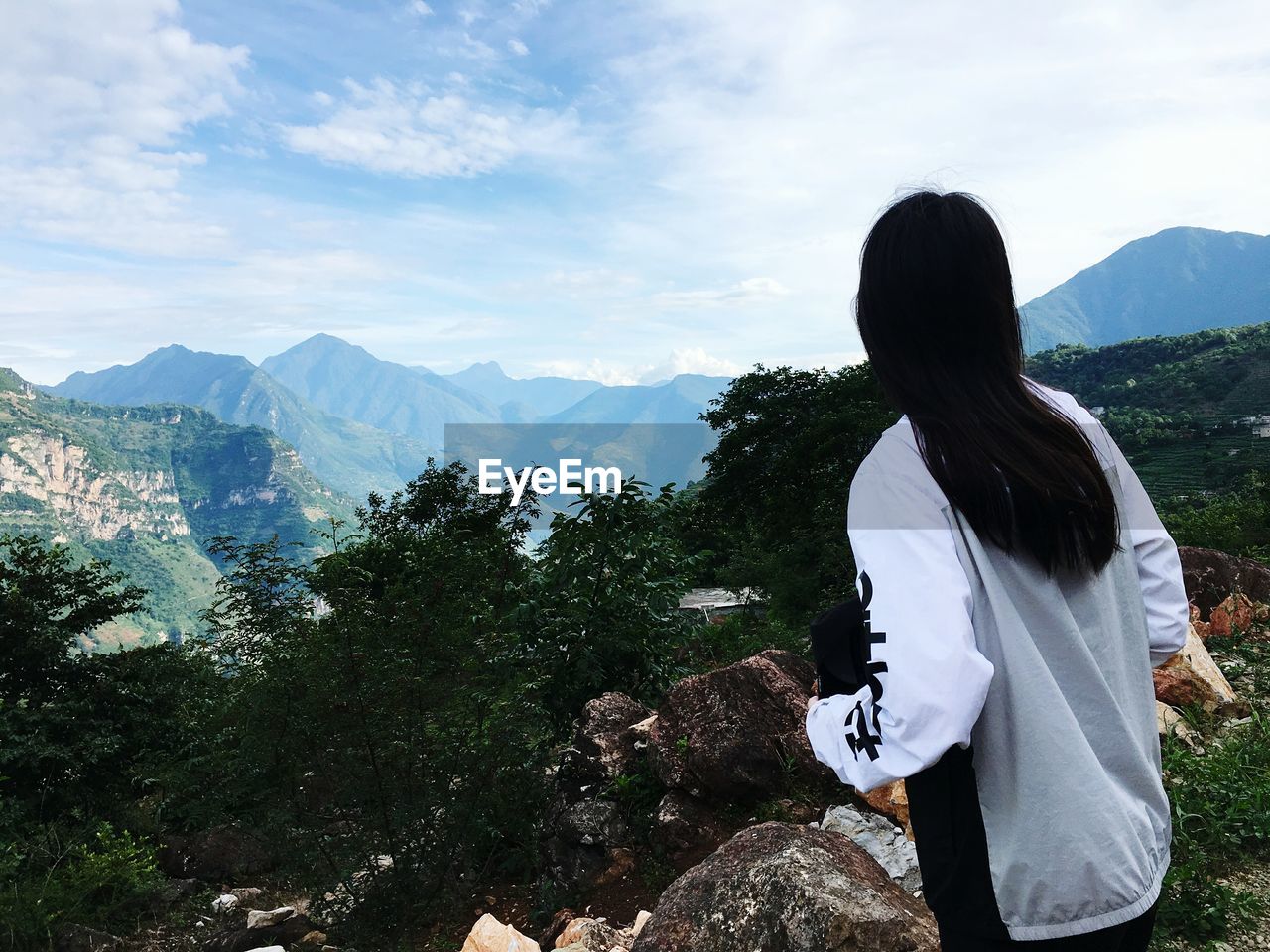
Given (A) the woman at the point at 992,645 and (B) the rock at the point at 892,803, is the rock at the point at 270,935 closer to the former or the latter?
(B) the rock at the point at 892,803

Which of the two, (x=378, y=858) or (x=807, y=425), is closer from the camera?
(x=378, y=858)

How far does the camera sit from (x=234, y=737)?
5.88 metres

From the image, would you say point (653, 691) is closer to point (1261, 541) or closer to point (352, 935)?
point (352, 935)

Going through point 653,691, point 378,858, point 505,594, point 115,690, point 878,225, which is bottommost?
point 115,690

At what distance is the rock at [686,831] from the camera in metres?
3.84

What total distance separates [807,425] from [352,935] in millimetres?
17627

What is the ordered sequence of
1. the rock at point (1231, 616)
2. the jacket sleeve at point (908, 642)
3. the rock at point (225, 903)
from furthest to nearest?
the rock at point (225, 903)
the rock at point (1231, 616)
the jacket sleeve at point (908, 642)

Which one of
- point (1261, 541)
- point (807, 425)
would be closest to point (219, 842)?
point (1261, 541)

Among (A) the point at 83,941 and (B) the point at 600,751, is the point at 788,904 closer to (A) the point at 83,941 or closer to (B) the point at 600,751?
(B) the point at 600,751

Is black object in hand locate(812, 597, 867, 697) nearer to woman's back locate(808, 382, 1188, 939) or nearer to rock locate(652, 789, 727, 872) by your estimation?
woman's back locate(808, 382, 1188, 939)

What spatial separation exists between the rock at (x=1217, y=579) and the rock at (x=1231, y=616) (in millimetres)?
69

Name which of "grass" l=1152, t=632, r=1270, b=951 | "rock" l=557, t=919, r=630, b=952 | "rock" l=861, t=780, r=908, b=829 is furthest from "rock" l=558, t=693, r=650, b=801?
"grass" l=1152, t=632, r=1270, b=951

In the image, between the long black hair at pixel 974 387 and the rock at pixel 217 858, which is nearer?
the long black hair at pixel 974 387

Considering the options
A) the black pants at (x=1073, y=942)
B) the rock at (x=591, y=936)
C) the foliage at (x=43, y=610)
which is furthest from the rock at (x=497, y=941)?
the foliage at (x=43, y=610)
